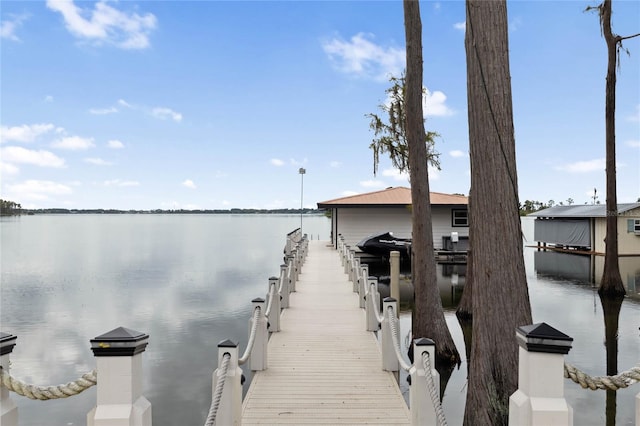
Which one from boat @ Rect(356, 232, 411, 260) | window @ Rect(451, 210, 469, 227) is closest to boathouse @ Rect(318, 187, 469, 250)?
window @ Rect(451, 210, 469, 227)

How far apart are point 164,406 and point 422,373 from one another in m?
6.53

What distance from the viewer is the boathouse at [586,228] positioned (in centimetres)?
2983

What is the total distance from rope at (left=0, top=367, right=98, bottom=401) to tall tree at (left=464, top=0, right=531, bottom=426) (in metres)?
3.90

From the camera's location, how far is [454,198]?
28656 mm

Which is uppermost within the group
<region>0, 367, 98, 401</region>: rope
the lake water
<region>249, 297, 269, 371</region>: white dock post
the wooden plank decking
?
<region>0, 367, 98, 401</region>: rope

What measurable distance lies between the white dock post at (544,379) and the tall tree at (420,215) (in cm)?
688

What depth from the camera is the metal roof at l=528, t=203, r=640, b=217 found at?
2972 cm

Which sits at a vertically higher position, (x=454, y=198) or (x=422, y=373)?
(x=454, y=198)

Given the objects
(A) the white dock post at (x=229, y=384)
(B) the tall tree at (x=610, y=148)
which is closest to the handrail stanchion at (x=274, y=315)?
(A) the white dock post at (x=229, y=384)

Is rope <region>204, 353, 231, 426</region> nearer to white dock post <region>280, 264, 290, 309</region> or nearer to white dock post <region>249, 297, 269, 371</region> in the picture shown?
white dock post <region>249, 297, 269, 371</region>

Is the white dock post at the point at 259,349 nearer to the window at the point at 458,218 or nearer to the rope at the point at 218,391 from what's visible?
the rope at the point at 218,391

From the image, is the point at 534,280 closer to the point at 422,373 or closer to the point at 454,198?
the point at 454,198

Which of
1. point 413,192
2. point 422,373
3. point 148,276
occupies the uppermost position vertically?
point 413,192

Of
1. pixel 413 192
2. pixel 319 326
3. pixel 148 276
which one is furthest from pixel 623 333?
pixel 148 276
